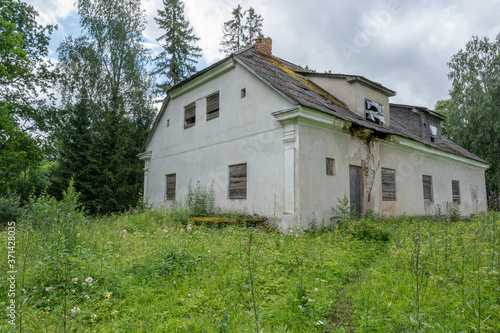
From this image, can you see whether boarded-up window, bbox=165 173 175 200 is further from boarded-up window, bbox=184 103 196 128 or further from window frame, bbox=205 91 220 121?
window frame, bbox=205 91 220 121

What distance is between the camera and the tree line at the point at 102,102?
15.9 metres

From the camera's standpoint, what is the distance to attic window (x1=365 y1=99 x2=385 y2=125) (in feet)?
37.7

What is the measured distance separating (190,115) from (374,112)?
7.48 meters

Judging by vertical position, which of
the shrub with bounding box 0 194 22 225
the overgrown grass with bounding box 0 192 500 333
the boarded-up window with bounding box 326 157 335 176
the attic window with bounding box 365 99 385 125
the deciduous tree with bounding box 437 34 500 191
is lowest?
the overgrown grass with bounding box 0 192 500 333

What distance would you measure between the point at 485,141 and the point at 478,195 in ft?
20.1

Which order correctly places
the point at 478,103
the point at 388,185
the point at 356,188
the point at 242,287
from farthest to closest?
the point at 478,103
the point at 388,185
the point at 356,188
the point at 242,287

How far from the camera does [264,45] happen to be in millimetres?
13367

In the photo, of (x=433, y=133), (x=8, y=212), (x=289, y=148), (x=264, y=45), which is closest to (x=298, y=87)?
(x=289, y=148)

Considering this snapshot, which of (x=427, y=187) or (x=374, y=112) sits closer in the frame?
(x=374, y=112)

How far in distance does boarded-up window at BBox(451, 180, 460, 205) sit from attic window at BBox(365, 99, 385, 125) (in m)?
6.60

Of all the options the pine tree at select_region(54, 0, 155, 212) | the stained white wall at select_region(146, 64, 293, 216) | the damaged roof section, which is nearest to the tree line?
the pine tree at select_region(54, 0, 155, 212)

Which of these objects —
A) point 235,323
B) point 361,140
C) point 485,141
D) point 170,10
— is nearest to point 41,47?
point 170,10

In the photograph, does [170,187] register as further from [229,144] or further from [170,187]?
[229,144]

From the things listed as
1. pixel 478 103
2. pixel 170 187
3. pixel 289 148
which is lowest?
pixel 170 187
